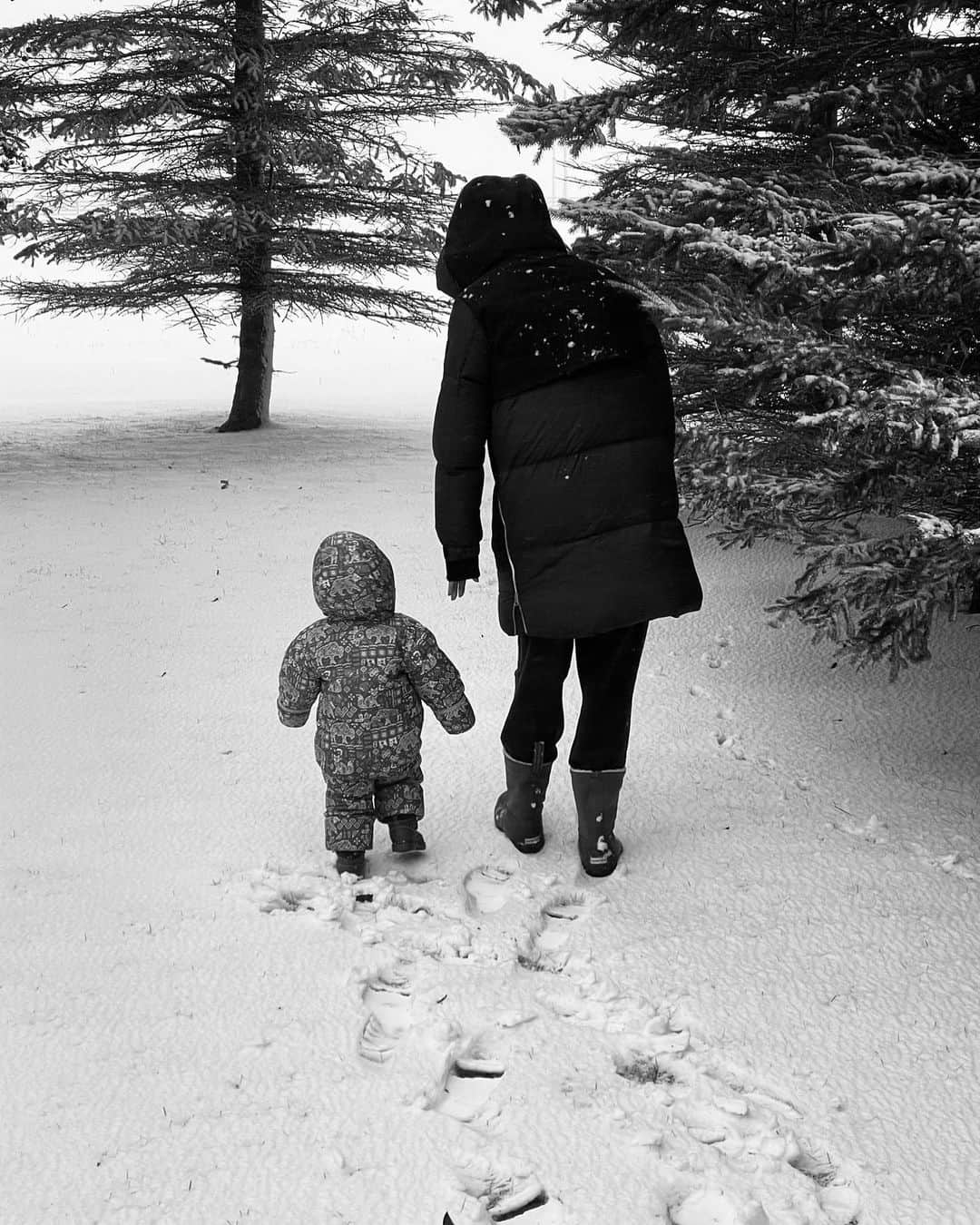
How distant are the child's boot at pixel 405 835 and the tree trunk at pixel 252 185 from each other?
848 centimetres

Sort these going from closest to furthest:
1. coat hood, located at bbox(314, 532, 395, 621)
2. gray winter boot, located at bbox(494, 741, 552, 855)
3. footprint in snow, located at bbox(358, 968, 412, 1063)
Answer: footprint in snow, located at bbox(358, 968, 412, 1063), coat hood, located at bbox(314, 532, 395, 621), gray winter boot, located at bbox(494, 741, 552, 855)

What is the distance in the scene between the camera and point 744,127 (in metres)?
5.55

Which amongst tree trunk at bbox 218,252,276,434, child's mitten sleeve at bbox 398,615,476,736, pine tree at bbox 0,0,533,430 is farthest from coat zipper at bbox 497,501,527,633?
tree trunk at bbox 218,252,276,434

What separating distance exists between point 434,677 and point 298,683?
46 cm

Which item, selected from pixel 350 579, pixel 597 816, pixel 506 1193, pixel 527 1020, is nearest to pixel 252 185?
pixel 350 579

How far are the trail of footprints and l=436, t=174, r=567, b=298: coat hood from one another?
6.71ft

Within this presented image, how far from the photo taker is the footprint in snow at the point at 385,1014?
2.75m

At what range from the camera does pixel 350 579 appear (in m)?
3.38

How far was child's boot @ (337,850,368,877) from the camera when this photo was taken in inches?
139

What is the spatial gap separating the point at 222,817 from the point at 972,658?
377cm

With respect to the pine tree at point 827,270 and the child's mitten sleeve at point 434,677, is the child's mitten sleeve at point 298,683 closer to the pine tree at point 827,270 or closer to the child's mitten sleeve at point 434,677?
the child's mitten sleeve at point 434,677

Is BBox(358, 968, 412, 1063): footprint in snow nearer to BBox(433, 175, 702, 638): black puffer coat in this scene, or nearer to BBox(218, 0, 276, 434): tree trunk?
BBox(433, 175, 702, 638): black puffer coat

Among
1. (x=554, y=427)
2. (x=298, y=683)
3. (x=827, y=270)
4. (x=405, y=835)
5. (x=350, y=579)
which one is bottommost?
(x=405, y=835)

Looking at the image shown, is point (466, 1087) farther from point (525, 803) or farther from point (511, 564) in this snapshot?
point (511, 564)
